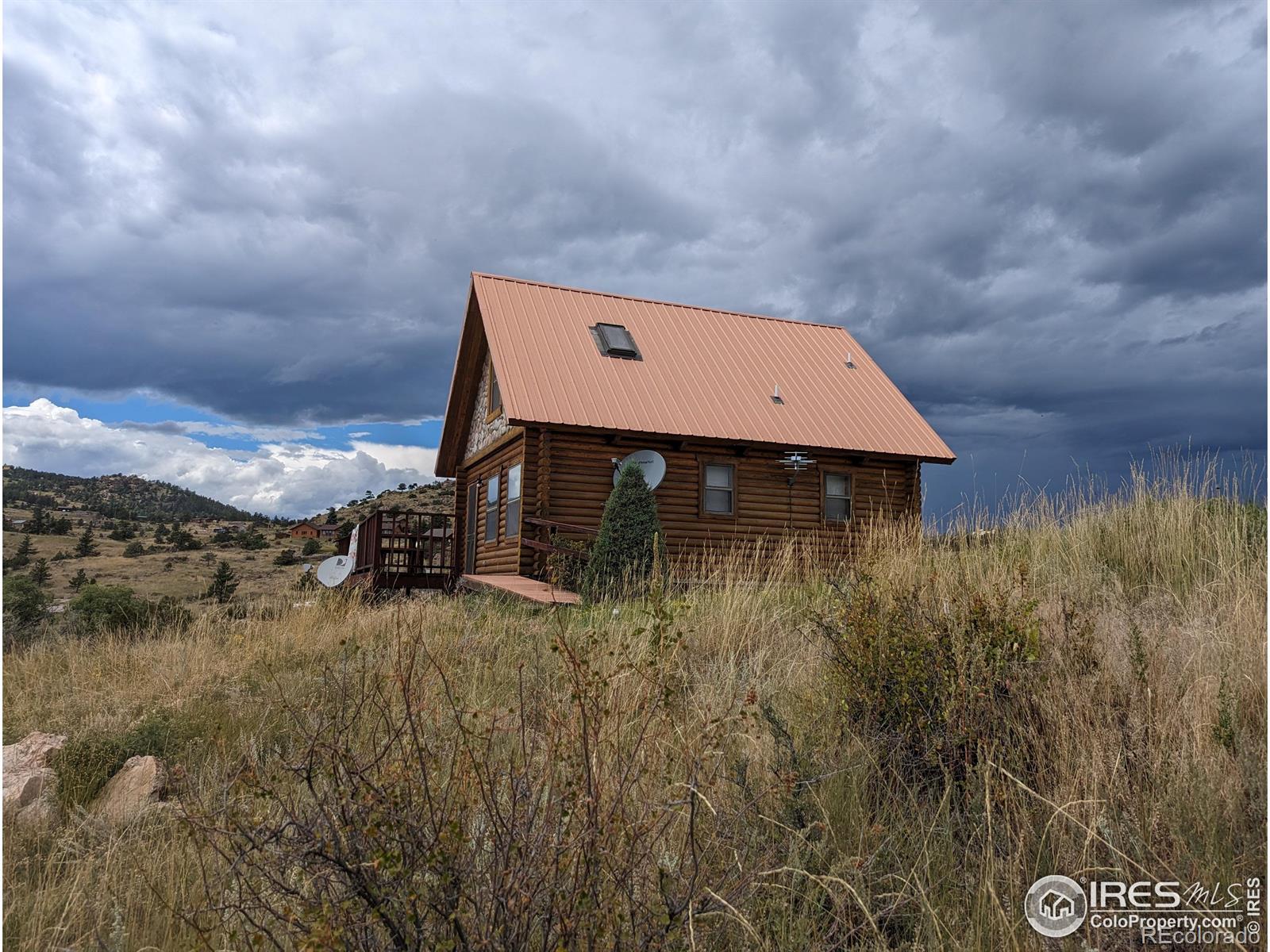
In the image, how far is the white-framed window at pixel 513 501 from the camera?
16.9 metres

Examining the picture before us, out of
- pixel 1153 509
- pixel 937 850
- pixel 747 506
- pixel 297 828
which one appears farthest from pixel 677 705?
pixel 747 506

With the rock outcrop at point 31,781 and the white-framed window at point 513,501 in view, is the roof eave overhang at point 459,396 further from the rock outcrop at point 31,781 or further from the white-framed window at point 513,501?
the rock outcrop at point 31,781

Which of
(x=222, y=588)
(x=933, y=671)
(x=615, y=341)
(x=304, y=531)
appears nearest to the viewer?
(x=933, y=671)

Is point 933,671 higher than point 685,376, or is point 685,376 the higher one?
point 685,376

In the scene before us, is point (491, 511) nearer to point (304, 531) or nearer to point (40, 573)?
point (40, 573)

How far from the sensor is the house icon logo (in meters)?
2.95

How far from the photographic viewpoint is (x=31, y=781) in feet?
16.7

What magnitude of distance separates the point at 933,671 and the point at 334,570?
55.6 feet

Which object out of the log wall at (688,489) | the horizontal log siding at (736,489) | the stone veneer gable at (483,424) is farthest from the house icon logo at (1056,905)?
the stone veneer gable at (483,424)

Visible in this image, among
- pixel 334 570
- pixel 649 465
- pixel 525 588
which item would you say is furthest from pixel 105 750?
pixel 334 570

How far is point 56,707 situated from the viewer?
24.0 ft

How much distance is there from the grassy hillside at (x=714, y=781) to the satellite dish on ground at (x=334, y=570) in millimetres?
10969

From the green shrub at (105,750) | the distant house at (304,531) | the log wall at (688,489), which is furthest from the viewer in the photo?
the distant house at (304,531)

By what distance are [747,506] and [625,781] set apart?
1537 cm
